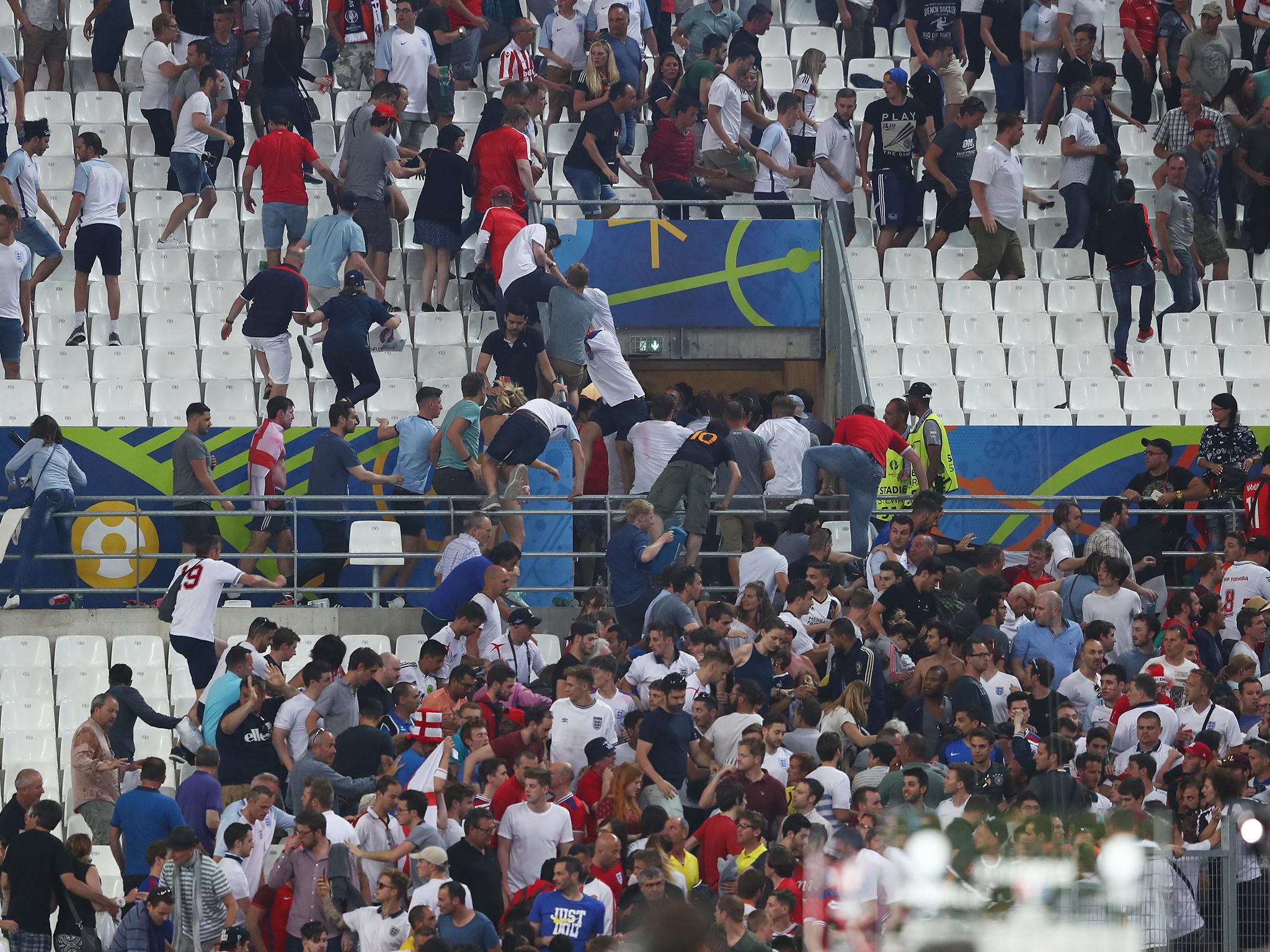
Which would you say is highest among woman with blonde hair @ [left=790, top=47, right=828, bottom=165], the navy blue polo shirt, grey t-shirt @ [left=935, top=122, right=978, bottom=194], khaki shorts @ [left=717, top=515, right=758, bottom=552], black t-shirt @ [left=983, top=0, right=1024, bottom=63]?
black t-shirt @ [left=983, top=0, right=1024, bottom=63]

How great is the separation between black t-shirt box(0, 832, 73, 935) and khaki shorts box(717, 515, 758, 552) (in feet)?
17.9

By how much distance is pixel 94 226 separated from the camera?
55.6ft

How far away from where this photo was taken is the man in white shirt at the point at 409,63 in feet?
61.0

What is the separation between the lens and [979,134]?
787 inches

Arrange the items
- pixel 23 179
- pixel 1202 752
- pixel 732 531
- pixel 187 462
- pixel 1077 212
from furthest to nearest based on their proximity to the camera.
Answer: pixel 1077 212 → pixel 23 179 → pixel 732 531 → pixel 187 462 → pixel 1202 752

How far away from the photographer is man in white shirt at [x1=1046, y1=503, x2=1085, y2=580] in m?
14.5

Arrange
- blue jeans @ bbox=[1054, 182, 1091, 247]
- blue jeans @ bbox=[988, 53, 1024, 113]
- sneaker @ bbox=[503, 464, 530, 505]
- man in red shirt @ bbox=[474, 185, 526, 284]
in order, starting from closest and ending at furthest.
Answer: sneaker @ bbox=[503, 464, 530, 505]
man in red shirt @ bbox=[474, 185, 526, 284]
blue jeans @ bbox=[1054, 182, 1091, 247]
blue jeans @ bbox=[988, 53, 1024, 113]

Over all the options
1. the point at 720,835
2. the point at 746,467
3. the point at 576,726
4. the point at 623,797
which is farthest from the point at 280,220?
the point at 720,835

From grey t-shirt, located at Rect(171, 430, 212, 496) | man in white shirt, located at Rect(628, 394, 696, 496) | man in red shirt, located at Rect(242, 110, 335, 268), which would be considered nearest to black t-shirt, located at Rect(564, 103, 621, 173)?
man in red shirt, located at Rect(242, 110, 335, 268)

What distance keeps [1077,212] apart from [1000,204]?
1.06 metres

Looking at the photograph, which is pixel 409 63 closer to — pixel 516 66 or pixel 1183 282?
pixel 516 66

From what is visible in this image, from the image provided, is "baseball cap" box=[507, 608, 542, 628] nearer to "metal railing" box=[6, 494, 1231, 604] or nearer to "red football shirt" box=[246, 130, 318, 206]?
"metal railing" box=[6, 494, 1231, 604]

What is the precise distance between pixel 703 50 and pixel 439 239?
365 centimetres

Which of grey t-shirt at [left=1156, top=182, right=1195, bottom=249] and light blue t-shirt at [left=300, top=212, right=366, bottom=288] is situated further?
grey t-shirt at [left=1156, top=182, right=1195, bottom=249]
